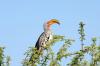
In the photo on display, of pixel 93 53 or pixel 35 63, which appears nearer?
pixel 93 53

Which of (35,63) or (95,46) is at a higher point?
(95,46)

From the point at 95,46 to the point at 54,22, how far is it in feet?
11.6

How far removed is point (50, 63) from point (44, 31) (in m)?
5.20

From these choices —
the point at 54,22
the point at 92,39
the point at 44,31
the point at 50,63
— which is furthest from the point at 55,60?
the point at 44,31

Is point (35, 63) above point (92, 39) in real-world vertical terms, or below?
below

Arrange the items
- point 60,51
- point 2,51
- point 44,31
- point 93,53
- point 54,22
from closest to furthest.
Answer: point 93,53 < point 60,51 < point 2,51 < point 54,22 < point 44,31

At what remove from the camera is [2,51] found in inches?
230

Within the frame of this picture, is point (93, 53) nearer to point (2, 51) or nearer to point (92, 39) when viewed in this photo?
point (92, 39)

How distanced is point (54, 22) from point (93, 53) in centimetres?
368

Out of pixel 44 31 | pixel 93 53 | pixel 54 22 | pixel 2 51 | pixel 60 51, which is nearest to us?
pixel 93 53

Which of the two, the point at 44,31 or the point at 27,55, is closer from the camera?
the point at 27,55

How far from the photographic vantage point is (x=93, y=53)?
16.3 ft

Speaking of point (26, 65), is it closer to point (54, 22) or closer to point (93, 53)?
point (93, 53)

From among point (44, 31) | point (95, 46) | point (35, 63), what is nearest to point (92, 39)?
point (95, 46)
